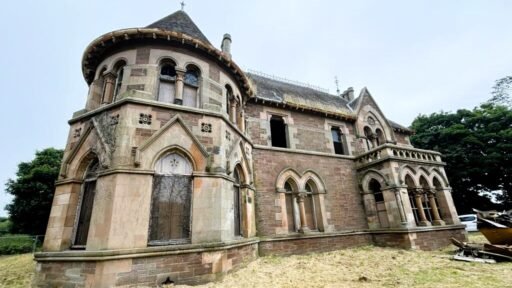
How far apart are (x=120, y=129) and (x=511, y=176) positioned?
30668 mm

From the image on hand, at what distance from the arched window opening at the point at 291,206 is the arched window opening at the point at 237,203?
2.71 meters

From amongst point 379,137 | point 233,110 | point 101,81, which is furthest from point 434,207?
point 101,81

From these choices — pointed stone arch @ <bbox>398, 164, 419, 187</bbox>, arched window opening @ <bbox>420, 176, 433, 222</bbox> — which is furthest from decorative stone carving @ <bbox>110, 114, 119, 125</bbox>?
arched window opening @ <bbox>420, 176, 433, 222</bbox>

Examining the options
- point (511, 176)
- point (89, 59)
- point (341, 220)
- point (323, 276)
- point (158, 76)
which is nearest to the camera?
point (323, 276)

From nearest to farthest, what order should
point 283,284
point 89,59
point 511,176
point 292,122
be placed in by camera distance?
point 283,284 → point 89,59 → point 292,122 → point 511,176

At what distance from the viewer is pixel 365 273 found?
631cm

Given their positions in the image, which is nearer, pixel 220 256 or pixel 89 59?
pixel 220 256

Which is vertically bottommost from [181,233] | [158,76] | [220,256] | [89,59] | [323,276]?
[323,276]

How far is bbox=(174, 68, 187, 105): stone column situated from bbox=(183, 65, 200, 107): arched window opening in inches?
9.3

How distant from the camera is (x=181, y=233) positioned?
6195 millimetres

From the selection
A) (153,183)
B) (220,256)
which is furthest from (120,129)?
(220,256)

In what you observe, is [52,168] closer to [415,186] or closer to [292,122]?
[292,122]

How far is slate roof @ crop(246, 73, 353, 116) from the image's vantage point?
12367 millimetres

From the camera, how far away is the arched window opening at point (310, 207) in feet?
34.8
